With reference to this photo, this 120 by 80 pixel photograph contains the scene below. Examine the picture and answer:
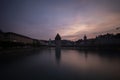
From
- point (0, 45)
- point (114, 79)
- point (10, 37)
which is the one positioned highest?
point (10, 37)

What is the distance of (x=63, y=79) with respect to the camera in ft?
26.5

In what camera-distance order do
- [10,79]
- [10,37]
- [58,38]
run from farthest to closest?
1. [58,38]
2. [10,37]
3. [10,79]

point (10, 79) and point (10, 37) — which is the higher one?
point (10, 37)

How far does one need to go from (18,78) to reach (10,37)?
51303 mm

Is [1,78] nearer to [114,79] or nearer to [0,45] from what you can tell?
[114,79]

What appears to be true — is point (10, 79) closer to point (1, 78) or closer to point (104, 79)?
point (1, 78)

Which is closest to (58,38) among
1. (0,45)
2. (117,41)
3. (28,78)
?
(117,41)

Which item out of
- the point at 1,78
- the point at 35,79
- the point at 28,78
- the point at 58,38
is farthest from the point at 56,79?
the point at 58,38

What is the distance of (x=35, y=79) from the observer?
26.0 feet

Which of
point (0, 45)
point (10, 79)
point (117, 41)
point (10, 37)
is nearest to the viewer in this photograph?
point (10, 79)

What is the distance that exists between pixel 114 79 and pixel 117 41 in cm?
7765

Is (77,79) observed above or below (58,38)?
below

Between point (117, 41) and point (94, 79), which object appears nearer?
point (94, 79)

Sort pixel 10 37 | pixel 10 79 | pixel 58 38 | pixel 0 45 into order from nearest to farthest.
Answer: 1. pixel 10 79
2. pixel 0 45
3. pixel 10 37
4. pixel 58 38
